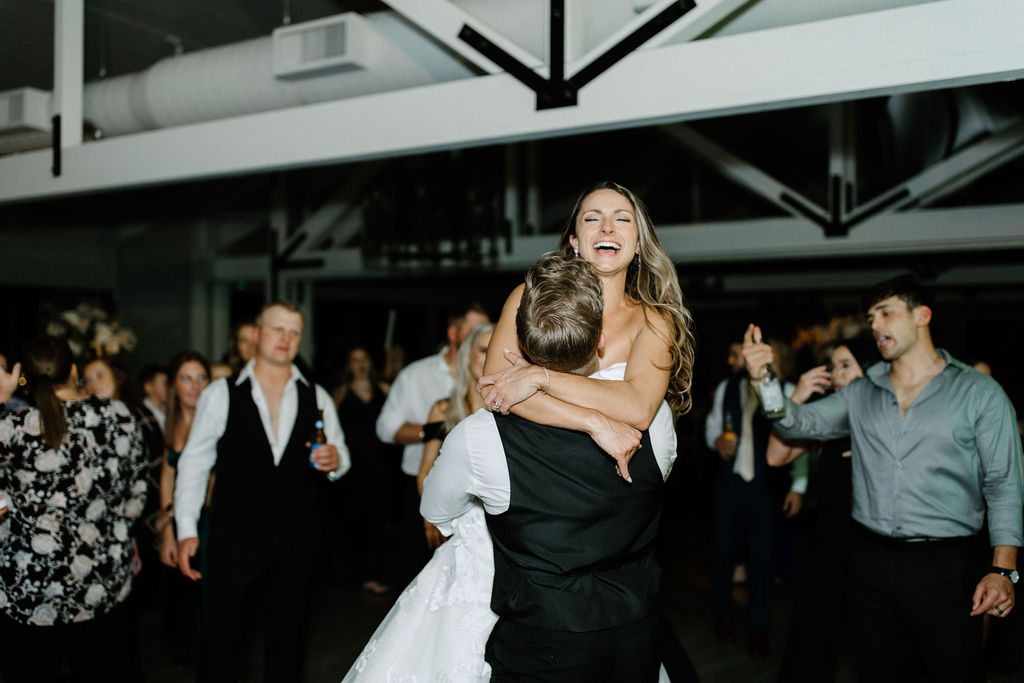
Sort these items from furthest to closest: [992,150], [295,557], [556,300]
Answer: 1. [992,150]
2. [295,557]
3. [556,300]

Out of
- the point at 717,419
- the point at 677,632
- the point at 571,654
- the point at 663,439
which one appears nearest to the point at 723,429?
the point at 717,419

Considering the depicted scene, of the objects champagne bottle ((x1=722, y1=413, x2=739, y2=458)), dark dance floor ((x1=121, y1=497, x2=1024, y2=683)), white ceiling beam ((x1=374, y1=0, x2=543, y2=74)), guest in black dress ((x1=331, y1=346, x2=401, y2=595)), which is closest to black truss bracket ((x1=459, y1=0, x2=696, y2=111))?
white ceiling beam ((x1=374, y1=0, x2=543, y2=74))

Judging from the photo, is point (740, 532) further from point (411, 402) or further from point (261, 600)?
point (261, 600)

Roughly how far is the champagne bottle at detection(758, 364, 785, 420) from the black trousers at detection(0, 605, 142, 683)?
224cm

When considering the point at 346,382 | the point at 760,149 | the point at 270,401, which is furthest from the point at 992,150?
the point at 270,401

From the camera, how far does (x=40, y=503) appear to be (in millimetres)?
2357

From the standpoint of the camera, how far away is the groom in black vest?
58.3 inches

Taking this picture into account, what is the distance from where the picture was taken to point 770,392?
7.86ft

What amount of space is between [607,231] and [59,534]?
1.97m

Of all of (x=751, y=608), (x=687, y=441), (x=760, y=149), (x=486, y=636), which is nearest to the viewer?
(x=486, y=636)

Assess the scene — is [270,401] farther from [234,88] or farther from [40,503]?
[234,88]

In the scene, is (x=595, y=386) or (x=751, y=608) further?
(x=751, y=608)

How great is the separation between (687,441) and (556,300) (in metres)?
7.30

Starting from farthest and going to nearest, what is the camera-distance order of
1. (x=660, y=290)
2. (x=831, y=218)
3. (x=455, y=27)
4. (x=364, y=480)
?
(x=831, y=218) < (x=364, y=480) < (x=455, y=27) < (x=660, y=290)
